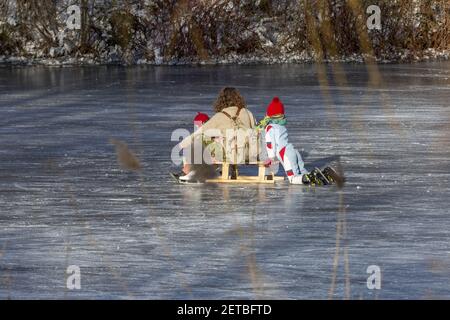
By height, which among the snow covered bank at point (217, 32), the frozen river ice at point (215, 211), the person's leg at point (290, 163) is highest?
the snow covered bank at point (217, 32)

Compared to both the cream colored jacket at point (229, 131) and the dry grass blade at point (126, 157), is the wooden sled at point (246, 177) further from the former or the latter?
the dry grass blade at point (126, 157)

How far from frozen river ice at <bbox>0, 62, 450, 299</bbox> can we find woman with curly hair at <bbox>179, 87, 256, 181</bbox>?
35 cm

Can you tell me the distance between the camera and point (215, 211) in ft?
40.1

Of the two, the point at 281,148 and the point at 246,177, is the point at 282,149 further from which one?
the point at 246,177

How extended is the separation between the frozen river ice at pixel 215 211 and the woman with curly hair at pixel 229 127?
354mm

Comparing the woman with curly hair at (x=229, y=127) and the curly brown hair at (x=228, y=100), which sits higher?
the curly brown hair at (x=228, y=100)

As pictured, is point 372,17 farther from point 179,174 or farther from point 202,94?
point 179,174

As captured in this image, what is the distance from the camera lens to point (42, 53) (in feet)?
124

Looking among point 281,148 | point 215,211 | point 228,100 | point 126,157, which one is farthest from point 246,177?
point 126,157

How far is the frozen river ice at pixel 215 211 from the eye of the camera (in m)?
9.15

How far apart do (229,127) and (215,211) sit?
1.81 meters

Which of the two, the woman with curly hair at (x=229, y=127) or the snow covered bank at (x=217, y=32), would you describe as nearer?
the woman with curly hair at (x=229, y=127)

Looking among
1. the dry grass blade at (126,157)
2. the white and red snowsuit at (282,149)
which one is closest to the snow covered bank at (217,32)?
the dry grass blade at (126,157)

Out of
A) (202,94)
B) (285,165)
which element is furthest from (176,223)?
(202,94)
